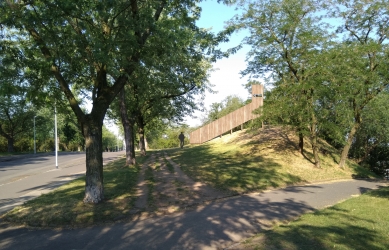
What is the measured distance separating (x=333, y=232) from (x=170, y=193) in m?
5.47

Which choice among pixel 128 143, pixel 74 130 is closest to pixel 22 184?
pixel 128 143

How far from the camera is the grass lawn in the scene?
5336 mm

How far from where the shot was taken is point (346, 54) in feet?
51.2

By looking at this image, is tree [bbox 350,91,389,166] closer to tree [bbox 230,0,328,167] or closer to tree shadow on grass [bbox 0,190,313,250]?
tree [bbox 230,0,328,167]

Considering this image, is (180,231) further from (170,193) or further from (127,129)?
(127,129)

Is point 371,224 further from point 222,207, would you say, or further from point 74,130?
point 74,130

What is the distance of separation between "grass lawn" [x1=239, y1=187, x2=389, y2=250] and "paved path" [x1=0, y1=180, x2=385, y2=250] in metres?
0.57

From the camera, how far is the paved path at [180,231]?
603 cm

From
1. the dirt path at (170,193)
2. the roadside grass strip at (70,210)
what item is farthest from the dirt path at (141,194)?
the roadside grass strip at (70,210)

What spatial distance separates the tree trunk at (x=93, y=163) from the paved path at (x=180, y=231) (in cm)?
180

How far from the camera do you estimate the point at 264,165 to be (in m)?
16.6

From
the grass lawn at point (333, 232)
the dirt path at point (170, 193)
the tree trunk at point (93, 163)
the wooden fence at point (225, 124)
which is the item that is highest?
the wooden fence at point (225, 124)

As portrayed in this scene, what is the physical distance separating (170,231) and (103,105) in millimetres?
4267

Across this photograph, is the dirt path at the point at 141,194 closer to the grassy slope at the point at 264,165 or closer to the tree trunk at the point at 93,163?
the tree trunk at the point at 93,163
